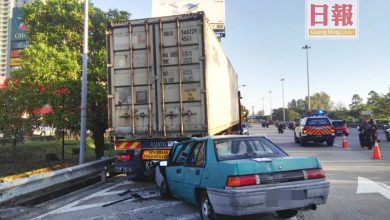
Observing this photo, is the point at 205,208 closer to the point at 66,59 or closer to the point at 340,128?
the point at 66,59

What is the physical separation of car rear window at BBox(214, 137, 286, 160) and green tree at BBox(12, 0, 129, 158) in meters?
9.49

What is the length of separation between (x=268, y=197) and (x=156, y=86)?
520cm

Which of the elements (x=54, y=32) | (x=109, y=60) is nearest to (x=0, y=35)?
(x=54, y=32)

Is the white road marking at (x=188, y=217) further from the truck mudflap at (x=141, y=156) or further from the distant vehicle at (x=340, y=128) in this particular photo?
the distant vehicle at (x=340, y=128)

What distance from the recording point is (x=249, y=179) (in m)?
5.20

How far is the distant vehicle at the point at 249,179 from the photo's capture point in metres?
5.16

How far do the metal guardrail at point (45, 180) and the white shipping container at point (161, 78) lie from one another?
125 centimetres

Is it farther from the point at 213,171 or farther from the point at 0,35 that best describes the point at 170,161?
the point at 0,35

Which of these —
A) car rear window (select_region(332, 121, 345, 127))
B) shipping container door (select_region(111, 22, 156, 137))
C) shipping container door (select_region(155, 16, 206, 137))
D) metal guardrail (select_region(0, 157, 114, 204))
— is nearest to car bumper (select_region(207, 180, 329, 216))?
metal guardrail (select_region(0, 157, 114, 204))

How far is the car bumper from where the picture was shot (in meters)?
5.09

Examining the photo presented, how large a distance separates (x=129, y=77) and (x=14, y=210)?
4040mm

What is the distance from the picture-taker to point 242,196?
5.07 m

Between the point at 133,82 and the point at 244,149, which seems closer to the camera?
the point at 244,149

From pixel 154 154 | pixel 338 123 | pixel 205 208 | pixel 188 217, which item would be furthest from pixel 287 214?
pixel 338 123
